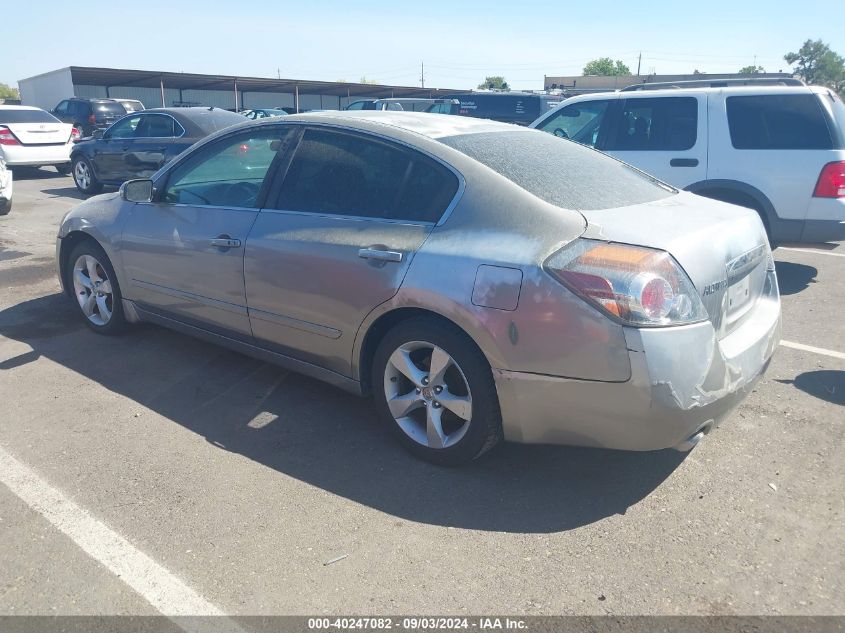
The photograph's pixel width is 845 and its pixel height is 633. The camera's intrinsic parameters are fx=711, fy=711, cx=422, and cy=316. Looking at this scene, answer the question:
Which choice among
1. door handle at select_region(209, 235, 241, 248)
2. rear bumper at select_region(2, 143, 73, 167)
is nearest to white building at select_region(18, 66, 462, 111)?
rear bumper at select_region(2, 143, 73, 167)

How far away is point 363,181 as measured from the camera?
12.4ft

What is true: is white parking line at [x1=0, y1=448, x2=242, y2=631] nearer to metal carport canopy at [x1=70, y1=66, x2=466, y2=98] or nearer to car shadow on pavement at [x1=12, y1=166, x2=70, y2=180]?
car shadow on pavement at [x1=12, y1=166, x2=70, y2=180]

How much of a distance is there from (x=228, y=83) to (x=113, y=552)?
3741 centimetres

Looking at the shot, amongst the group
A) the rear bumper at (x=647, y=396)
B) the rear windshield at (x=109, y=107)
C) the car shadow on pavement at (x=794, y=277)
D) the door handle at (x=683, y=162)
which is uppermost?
the rear windshield at (x=109, y=107)

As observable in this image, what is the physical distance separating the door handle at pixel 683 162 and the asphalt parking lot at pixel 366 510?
3.02m

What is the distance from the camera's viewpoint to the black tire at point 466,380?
3221 millimetres

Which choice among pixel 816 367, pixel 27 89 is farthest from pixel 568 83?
pixel 816 367

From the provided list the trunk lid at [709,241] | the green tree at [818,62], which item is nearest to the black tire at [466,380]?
the trunk lid at [709,241]

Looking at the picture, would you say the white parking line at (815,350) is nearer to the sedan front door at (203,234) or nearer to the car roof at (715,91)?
the car roof at (715,91)

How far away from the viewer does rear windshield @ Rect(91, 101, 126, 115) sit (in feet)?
67.9

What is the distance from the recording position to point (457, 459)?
11.2 feet

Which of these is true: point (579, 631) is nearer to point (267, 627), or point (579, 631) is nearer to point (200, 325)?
point (267, 627)

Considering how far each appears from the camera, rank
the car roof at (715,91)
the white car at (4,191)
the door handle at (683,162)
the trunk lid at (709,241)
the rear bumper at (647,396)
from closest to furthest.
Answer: the rear bumper at (647,396) < the trunk lid at (709,241) < the car roof at (715,91) < the door handle at (683,162) < the white car at (4,191)

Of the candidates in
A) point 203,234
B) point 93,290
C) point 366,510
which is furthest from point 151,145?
point 366,510
